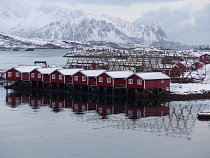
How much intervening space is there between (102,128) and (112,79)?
19.6 m

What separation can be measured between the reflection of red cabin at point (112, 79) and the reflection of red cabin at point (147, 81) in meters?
1.13

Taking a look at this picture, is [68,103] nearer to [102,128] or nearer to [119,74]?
[119,74]

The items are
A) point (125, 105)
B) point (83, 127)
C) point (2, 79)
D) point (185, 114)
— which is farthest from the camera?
point (2, 79)

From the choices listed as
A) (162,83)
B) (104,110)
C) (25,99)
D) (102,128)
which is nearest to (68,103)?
(25,99)

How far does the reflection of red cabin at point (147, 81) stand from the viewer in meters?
53.2

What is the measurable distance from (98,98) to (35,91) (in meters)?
10.5

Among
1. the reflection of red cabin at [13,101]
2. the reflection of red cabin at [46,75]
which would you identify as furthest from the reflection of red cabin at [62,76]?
the reflection of red cabin at [13,101]

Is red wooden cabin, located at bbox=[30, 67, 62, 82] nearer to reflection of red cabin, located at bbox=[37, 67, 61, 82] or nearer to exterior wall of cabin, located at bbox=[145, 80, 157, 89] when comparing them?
reflection of red cabin, located at bbox=[37, 67, 61, 82]

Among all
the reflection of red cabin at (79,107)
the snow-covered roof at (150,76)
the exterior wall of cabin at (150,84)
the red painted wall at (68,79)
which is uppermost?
the snow-covered roof at (150,76)

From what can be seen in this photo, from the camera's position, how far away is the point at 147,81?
5309 cm

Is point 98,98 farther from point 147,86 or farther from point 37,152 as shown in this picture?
point 37,152

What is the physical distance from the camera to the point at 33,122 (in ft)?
128

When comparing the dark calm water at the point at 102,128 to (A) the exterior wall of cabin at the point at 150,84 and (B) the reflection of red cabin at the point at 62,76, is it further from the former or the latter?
(B) the reflection of red cabin at the point at 62,76

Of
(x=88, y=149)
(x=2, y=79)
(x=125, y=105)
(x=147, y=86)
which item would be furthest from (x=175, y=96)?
(x=2, y=79)
